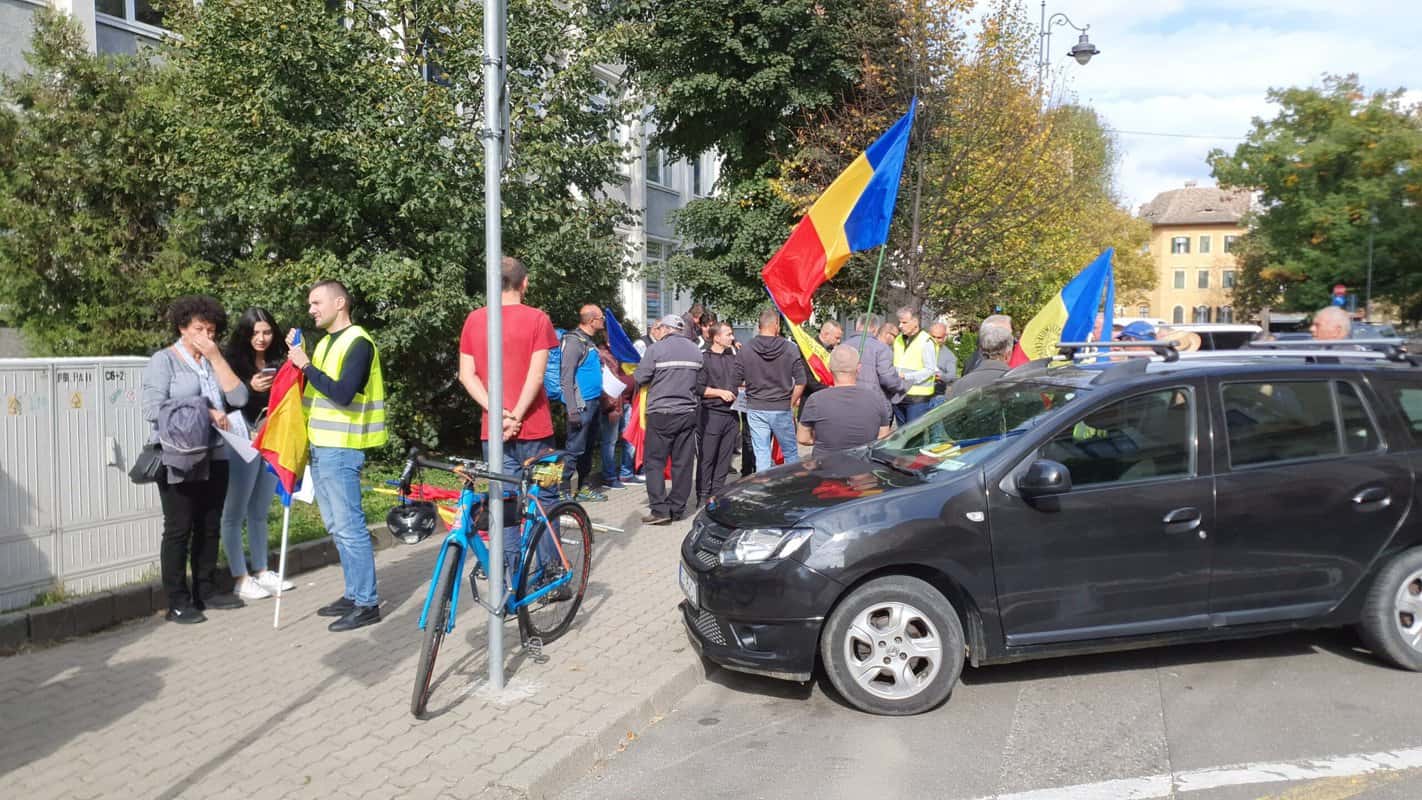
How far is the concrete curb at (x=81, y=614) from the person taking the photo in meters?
5.50

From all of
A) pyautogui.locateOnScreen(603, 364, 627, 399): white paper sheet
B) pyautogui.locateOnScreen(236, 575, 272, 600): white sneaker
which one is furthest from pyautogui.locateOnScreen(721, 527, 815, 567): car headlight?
pyautogui.locateOnScreen(603, 364, 627, 399): white paper sheet

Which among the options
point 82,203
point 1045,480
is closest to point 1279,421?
point 1045,480

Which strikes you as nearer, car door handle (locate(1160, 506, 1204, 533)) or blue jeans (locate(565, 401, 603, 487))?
car door handle (locate(1160, 506, 1204, 533))

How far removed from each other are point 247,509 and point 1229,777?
579 cm

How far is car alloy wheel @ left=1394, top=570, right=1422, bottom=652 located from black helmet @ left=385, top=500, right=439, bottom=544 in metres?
4.94

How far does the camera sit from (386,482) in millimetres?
10078

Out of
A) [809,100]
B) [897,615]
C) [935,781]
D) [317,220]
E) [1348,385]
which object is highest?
[809,100]

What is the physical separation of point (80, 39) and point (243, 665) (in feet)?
25.5

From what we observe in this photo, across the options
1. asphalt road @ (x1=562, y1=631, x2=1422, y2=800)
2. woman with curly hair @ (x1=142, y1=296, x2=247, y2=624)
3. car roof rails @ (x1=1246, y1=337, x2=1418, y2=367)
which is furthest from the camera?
woman with curly hair @ (x1=142, y1=296, x2=247, y2=624)

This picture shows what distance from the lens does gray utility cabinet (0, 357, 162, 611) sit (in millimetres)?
5781

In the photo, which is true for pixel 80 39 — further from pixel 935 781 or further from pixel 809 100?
pixel 809 100

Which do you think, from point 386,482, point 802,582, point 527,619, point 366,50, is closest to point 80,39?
point 366,50

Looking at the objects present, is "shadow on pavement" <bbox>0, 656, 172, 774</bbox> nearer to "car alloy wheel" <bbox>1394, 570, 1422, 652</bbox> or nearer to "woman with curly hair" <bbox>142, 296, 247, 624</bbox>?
"woman with curly hair" <bbox>142, 296, 247, 624</bbox>

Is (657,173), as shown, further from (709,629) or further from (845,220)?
(709,629)
